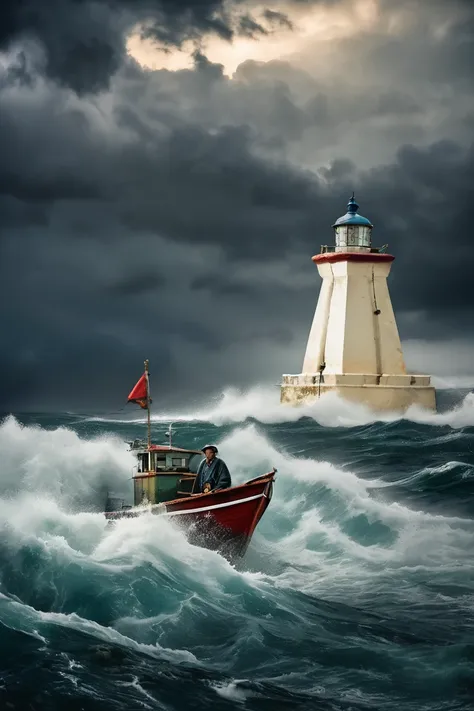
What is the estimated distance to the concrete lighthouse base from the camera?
38.4 meters

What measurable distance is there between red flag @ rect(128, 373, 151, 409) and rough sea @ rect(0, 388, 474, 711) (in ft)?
8.26

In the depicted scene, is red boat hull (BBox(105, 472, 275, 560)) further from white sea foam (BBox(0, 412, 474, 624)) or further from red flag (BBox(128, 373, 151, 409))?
red flag (BBox(128, 373, 151, 409))

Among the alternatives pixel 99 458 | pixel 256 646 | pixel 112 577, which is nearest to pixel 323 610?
pixel 256 646

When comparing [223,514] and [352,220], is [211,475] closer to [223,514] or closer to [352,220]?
[223,514]

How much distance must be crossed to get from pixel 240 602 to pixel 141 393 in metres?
5.99

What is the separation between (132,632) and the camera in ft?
35.6

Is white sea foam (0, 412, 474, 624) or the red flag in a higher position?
the red flag

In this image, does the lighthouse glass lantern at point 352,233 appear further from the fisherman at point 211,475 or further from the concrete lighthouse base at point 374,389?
the fisherman at point 211,475

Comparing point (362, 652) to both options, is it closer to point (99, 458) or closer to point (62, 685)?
point (62, 685)

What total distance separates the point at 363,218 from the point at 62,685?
33.6 m

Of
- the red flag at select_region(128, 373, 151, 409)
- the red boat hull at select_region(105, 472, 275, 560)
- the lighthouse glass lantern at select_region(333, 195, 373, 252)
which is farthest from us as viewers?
the lighthouse glass lantern at select_region(333, 195, 373, 252)

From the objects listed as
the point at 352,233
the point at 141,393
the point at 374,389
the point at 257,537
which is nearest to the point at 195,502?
the point at 141,393

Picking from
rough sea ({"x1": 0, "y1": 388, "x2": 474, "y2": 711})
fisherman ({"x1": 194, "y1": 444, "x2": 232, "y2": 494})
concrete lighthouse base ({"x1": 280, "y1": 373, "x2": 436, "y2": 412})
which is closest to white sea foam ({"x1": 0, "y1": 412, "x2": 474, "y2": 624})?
rough sea ({"x1": 0, "y1": 388, "x2": 474, "y2": 711})

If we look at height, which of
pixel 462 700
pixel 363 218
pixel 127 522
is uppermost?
pixel 363 218
